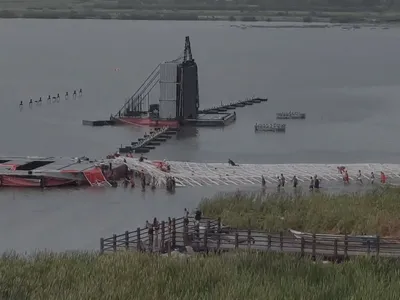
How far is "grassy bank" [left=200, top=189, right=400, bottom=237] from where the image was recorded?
792 inches

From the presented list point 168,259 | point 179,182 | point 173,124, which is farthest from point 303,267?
point 173,124

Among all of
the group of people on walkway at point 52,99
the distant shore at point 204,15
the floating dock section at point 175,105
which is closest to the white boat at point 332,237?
the floating dock section at point 175,105

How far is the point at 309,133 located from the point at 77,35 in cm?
11864

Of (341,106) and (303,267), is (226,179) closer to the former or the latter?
(303,267)

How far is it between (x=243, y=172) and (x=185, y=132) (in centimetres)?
1226

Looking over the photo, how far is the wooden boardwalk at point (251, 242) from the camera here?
57.7 ft

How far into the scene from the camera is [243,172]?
30.8 metres

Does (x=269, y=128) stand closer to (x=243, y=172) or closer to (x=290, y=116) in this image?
(x=290, y=116)

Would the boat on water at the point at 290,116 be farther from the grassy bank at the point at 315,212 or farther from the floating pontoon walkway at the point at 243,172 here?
the grassy bank at the point at 315,212

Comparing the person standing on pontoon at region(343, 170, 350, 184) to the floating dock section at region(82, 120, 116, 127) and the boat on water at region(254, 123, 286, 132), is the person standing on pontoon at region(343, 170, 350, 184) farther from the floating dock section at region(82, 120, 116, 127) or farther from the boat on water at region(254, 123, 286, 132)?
the floating dock section at region(82, 120, 116, 127)

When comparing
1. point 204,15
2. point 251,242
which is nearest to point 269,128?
point 251,242

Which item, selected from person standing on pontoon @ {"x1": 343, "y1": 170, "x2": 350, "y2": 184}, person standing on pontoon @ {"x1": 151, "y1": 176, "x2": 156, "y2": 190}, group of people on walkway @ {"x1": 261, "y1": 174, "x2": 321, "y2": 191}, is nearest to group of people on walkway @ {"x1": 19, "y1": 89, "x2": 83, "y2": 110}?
person standing on pontoon @ {"x1": 151, "y1": 176, "x2": 156, "y2": 190}

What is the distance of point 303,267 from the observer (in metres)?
15.6

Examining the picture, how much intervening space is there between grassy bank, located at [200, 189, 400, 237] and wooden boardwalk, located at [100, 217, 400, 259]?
1.01m
